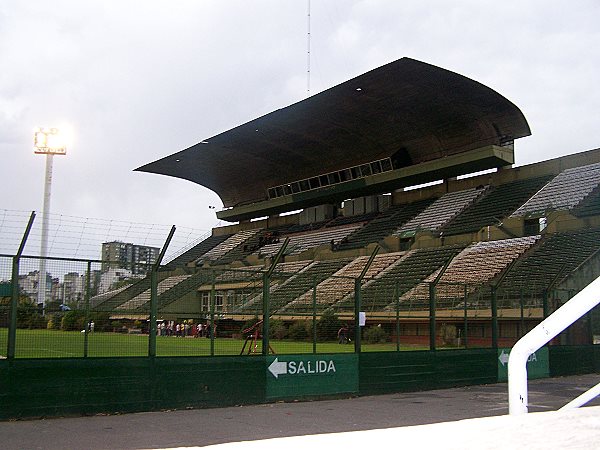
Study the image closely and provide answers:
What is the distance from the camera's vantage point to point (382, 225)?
47250 millimetres

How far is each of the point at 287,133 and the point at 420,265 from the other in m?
14.7

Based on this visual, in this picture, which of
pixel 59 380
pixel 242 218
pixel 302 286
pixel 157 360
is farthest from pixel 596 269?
pixel 242 218

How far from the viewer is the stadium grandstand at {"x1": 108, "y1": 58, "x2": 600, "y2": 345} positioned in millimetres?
25344

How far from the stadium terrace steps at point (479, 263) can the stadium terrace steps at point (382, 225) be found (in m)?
8.61

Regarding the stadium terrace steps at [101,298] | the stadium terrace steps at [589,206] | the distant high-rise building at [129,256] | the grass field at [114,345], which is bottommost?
the grass field at [114,345]

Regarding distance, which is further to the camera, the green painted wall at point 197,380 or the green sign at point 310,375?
the green sign at point 310,375

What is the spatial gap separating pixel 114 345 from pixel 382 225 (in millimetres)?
34493

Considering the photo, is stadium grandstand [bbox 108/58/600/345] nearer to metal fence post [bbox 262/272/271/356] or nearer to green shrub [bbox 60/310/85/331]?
metal fence post [bbox 262/272/271/356]

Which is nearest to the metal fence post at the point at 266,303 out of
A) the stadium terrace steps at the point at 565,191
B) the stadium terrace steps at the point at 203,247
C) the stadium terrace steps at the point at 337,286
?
the stadium terrace steps at the point at 337,286

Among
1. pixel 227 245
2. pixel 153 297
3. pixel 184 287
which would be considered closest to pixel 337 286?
pixel 184 287

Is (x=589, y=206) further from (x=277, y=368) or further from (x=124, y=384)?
(x=124, y=384)

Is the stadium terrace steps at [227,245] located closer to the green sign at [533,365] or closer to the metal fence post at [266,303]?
the green sign at [533,365]

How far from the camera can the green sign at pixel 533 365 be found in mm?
19891

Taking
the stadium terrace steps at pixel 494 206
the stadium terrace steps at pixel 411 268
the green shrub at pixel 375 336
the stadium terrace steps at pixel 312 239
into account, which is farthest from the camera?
the stadium terrace steps at pixel 312 239
